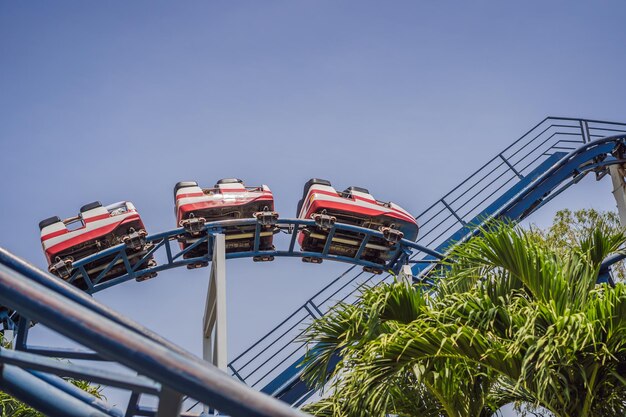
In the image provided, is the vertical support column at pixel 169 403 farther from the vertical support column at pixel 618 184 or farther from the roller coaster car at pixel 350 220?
the vertical support column at pixel 618 184

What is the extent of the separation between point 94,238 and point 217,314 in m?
3.81

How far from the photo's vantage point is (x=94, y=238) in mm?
11023

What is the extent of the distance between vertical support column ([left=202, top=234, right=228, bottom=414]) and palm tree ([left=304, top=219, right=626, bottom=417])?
2309 millimetres

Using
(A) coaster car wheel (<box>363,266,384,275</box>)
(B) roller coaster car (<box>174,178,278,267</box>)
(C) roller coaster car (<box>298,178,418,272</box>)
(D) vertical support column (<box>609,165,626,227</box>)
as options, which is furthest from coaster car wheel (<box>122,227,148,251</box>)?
(D) vertical support column (<box>609,165,626,227</box>)

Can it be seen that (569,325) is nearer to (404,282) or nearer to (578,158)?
(404,282)

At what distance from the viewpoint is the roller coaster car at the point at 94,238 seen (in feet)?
35.8

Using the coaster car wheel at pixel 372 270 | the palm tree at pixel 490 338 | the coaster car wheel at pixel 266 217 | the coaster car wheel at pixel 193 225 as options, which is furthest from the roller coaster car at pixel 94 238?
the palm tree at pixel 490 338

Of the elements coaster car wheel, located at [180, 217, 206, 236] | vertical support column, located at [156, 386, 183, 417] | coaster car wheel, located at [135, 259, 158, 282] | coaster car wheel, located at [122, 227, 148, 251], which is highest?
coaster car wheel, located at [180, 217, 206, 236]

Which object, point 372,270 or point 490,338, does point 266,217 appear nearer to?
point 372,270

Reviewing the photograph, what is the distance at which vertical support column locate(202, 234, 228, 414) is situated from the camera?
7574 millimetres

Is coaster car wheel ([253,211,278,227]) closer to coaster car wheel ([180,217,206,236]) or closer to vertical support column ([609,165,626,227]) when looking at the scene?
coaster car wheel ([180,217,206,236])

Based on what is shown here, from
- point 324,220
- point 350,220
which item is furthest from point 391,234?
point 324,220

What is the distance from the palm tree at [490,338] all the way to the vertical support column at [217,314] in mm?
2309

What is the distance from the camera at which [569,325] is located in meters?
4.32
